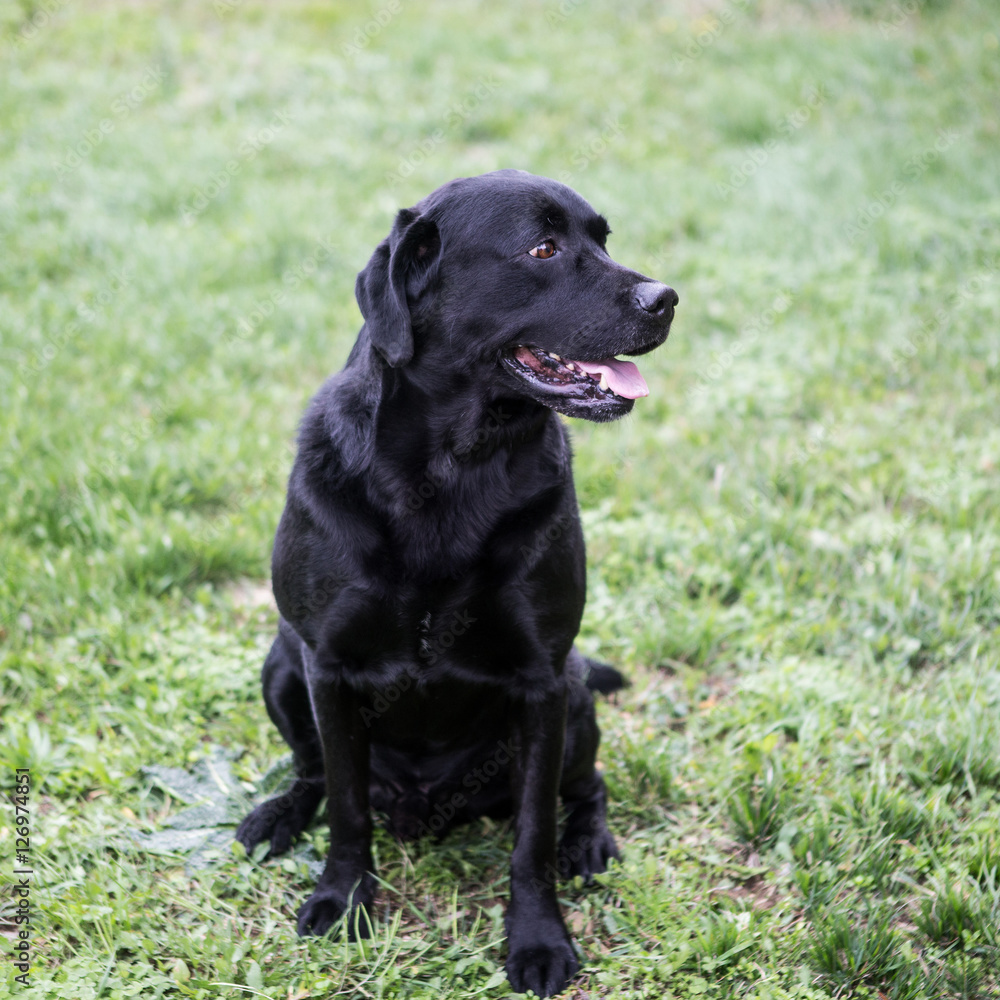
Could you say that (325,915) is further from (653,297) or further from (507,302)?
(653,297)

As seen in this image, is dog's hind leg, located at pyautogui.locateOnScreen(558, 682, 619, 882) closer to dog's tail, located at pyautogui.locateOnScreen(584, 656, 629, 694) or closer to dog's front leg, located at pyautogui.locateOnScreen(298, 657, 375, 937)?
dog's tail, located at pyautogui.locateOnScreen(584, 656, 629, 694)

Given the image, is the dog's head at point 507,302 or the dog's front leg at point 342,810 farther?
the dog's front leg at point 342,810

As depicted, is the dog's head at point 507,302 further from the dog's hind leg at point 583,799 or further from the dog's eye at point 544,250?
the dog's hind leg at point 583,799

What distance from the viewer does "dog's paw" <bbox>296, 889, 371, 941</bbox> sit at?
Result: 2346mm

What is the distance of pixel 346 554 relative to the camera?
219 centimetres

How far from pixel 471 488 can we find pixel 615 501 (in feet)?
6.10

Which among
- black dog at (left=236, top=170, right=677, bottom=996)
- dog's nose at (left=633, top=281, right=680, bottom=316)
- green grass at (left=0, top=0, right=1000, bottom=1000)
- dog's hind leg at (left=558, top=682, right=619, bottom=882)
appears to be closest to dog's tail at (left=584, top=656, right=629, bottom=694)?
green grass at (left=0, top=0, right=1000, bottom=1000)

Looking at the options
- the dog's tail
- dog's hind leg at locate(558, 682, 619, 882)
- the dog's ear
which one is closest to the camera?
the dog's ear

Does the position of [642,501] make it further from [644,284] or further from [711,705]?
[644,284]

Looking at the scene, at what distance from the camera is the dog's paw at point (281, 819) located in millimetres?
2600

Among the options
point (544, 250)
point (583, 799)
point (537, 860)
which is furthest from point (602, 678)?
point (544, 250)

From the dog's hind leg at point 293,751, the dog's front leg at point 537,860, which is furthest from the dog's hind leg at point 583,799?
the dog's hind leg at point 293,751

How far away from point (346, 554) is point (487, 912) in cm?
96

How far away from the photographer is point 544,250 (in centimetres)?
226
